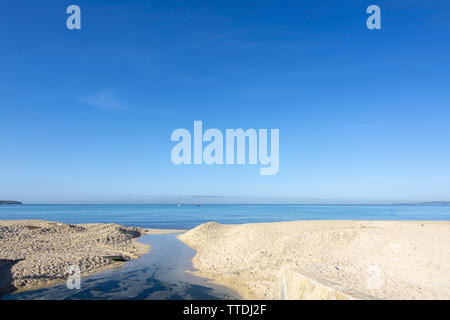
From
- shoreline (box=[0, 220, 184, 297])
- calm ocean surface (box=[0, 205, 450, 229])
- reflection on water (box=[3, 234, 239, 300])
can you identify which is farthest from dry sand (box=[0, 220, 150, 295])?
calm ocean surface (box=[0, 205, 450, 229])

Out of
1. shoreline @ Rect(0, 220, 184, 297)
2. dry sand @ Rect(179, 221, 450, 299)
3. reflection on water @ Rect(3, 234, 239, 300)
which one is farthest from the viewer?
shoreline @ Rect(0, 220, 184, 297)

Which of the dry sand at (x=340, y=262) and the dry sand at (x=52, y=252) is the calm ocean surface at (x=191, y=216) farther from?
the dry sand at (x=340, y=262)

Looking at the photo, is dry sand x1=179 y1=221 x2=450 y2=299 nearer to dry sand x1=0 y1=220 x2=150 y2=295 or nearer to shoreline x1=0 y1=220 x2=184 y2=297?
shoreline x1=0 y1=220 x2=184 y2=297

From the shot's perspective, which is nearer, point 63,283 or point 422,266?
point 422,266

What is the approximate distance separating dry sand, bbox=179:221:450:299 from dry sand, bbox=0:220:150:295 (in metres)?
6.71

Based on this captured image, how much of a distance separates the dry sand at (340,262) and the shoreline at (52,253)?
6.45 m

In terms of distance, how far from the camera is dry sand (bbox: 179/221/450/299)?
9.77 metres

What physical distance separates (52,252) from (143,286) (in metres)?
10.5

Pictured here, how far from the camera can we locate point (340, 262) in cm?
1360

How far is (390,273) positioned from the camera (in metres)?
11.7

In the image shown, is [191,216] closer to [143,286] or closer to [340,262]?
[143,286]
